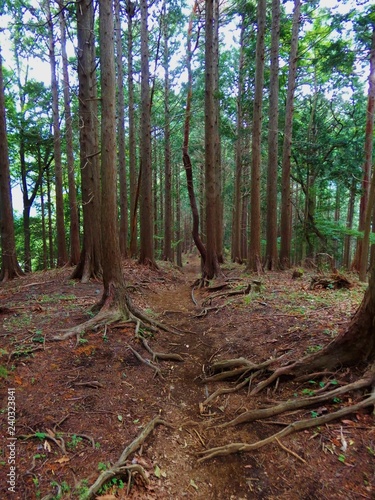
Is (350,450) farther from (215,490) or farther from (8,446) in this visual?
(8,446)

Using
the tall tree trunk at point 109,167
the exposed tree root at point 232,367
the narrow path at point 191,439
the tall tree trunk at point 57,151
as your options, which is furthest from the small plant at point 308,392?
the tall tree trunk at point 57,151

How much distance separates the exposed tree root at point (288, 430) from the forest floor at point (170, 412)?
0.05m

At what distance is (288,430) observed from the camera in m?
3.07

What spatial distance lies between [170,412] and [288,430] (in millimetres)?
1543

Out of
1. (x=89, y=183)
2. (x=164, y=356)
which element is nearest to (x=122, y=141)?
(x=89, y=183)

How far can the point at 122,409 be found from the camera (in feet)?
12.0

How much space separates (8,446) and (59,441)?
459 mm

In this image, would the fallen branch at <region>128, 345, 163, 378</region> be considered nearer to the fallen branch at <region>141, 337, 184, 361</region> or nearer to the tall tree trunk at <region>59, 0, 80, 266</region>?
the fallen branch at <region>141, 337, 184, 361</region>

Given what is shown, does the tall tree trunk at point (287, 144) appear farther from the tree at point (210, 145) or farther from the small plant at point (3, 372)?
the small plant at point (3, 372)

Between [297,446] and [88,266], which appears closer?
[297,446]

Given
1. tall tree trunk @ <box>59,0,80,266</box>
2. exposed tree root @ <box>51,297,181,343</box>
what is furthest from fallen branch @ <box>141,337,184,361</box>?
tall tree trunk @ <box>59,0,80,266</box>

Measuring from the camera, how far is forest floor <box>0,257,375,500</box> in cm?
260

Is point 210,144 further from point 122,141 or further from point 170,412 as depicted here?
point 170,412

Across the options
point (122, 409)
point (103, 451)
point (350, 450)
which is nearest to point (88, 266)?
point (122, 409)
